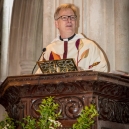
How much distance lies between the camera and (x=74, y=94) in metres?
4.91

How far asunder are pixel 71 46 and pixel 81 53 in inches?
8.4

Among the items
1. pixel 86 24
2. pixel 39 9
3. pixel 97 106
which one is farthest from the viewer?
pixel 39 9

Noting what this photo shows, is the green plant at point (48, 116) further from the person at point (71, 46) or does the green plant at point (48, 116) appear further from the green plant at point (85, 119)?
the person at point (71, 46)

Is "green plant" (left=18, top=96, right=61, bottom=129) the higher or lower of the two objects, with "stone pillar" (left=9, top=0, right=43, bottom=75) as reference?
lower

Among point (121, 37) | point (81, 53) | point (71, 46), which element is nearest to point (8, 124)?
point (81, 53)

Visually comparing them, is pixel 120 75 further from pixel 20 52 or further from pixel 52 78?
pixel 20 52

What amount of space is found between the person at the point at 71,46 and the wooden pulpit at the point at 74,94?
76cm

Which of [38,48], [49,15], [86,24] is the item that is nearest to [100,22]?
[86,24]

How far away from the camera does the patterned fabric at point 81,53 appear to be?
572cm

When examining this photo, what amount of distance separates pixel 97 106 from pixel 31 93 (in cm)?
64

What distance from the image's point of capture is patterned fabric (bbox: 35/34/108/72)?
5.72m

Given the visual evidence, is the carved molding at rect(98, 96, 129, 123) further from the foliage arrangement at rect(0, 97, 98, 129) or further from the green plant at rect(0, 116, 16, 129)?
the green plant at rect(0, 116, 16, 129)

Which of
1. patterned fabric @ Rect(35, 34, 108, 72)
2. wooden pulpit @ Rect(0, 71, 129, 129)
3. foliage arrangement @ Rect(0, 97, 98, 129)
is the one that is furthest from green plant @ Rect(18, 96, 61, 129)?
patterned fabric @ Rect(35, 34, 108, 72)

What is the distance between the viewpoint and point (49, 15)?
7.53m
